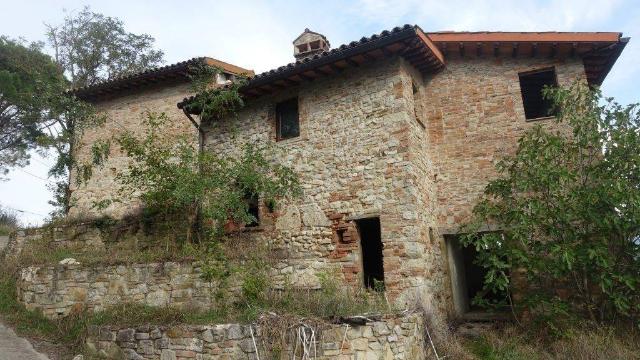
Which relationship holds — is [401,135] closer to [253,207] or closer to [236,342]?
[253,207]

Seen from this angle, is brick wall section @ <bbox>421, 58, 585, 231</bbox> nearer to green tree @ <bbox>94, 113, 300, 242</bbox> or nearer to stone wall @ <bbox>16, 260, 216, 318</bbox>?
green tree @ <bbox>94, 113, 300, 242</bbox>

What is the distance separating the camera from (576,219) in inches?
276

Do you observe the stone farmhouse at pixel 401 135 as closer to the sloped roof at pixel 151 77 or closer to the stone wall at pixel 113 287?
the stone wall at pixel 113 287

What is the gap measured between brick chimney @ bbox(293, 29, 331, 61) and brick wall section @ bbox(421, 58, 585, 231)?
13.4 ft

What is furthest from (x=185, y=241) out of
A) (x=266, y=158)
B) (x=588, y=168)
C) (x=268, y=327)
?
(x=588, y=168)

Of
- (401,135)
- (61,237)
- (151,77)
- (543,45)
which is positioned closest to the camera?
(401,135)

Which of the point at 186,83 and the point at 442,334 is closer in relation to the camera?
the point at 442,334

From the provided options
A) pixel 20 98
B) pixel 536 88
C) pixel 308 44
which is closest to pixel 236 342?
pixel 536 88

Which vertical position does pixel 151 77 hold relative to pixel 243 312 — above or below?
above

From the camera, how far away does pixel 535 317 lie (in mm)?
7516


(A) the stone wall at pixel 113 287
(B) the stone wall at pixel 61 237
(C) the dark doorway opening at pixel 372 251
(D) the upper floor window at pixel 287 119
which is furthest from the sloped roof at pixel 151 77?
(A) the stone wall at pixel 113 287

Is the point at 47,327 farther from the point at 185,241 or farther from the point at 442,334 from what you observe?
the point at 442,334

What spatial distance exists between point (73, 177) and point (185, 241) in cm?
689

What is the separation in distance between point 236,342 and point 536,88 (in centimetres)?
871
